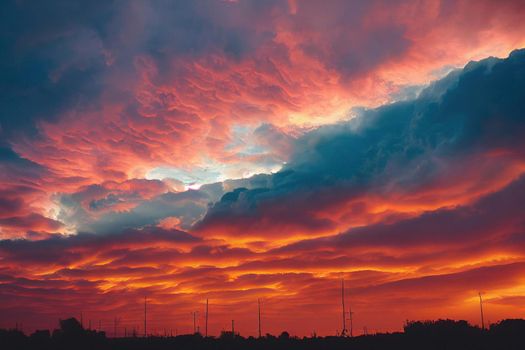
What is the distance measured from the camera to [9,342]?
74312mm

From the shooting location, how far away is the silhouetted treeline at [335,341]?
222ft

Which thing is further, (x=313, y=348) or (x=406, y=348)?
(x=313, y=348)

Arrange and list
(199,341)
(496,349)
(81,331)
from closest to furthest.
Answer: (496,349) → (199,341) → (81,331)

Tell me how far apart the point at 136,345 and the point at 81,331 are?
17.5m

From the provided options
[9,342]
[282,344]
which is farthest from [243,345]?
[9,342]

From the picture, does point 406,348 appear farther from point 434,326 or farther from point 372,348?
point 434,326

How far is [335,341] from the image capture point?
255 feet

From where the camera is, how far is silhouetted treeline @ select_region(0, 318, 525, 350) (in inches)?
2662

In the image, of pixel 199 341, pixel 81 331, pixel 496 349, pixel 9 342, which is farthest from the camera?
pixel 81 331

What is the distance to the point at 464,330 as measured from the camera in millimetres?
79938

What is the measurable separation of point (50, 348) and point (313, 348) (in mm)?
34652

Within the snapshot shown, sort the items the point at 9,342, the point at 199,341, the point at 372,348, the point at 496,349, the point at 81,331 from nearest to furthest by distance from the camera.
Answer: the point at 496,349, the point at 372,348, the point at 9,342, the point at 199,341, the point at 81,331

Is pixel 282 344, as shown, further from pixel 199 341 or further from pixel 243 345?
pixel 199 341

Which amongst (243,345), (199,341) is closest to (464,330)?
(243,345)
